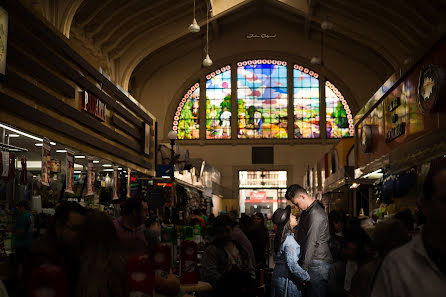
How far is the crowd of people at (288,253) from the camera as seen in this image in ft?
5.09

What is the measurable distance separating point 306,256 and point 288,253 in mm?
225

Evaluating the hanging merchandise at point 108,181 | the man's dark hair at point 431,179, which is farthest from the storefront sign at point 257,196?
the man's dark hair at point 431,179

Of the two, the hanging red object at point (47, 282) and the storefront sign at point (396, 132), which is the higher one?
the storefront sign at point (396, 132)

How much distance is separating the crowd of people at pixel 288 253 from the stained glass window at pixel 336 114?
17586mm

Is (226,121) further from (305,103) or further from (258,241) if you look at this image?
(258,241)

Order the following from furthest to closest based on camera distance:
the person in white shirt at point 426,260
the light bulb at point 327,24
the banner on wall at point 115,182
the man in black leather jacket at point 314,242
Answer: the light bulb at point 327,24 → the banner on wall at point 115,182 → the man in black leather jacket at point 314,242 → the person in white shirt at point 426,260

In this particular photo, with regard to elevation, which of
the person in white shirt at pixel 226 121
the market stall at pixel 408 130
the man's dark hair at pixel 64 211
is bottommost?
the man's dark hair at pixel 64 211

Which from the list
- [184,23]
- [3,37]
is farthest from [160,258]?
[184,23]

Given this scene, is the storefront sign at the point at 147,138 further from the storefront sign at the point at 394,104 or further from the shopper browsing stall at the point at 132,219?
the shopper browsing stall at the point at 132,219

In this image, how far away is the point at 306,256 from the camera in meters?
5.55

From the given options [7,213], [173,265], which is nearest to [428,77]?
[173,265]

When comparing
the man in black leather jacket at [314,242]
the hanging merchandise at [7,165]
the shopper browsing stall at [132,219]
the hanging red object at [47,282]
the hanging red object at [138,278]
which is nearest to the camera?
the hanging red object at [47,282]

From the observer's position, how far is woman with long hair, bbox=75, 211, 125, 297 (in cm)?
292

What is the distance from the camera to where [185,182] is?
48.7 feet
